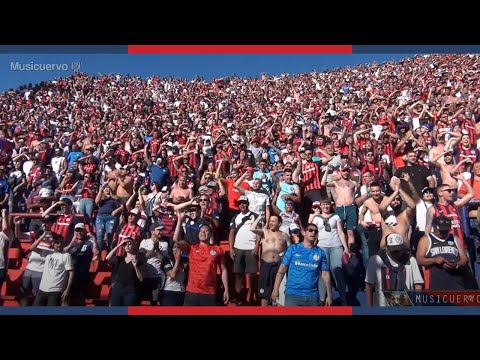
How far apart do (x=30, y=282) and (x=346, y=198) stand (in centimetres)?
333

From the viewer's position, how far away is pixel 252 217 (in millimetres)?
5863

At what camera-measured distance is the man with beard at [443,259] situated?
5.73 m

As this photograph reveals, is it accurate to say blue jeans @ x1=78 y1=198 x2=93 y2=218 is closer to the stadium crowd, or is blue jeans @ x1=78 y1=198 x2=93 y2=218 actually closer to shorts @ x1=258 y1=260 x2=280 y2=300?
the stadium crowd

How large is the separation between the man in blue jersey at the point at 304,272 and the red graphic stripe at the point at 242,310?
0.06m

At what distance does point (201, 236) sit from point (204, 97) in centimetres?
156

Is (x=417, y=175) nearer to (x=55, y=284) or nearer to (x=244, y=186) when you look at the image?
(x=244, y=186)

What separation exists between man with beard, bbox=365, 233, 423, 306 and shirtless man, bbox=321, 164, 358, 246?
35 centimetres
